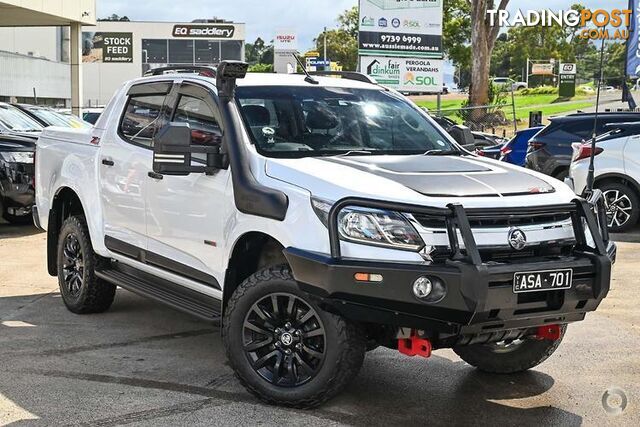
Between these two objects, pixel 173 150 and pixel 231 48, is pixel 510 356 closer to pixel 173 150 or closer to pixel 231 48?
pixel 173 150

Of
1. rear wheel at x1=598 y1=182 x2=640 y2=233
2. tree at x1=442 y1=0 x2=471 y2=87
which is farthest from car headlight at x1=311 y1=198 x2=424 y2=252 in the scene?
tree at x1=442 y1=0 x2=471 y2=87

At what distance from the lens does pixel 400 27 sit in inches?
1024

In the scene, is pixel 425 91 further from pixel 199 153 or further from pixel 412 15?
pixel 199 153

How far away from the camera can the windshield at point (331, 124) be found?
550cm

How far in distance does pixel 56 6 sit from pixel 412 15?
10.7 metres

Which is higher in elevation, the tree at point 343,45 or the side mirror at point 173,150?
the tree at point 343,45

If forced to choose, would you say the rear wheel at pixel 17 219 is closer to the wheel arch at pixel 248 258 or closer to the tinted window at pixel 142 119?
the tinted window at pixel 142 119

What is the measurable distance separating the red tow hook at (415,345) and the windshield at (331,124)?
133 centimetres

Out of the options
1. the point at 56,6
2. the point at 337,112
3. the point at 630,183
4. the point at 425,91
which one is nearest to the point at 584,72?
the point at 425,91

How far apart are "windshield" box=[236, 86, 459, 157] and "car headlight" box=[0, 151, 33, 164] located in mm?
7043

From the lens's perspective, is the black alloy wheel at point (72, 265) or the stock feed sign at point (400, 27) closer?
the black alloy wheel at point (72, 265)

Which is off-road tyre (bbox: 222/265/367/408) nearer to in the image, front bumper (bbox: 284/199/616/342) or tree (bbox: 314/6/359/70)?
front bumper (bbox: 284/199/616/342)

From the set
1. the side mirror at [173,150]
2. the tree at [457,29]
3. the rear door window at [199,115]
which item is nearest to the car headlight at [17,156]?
the rear door window at [199,115]

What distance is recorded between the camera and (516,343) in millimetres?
5641
